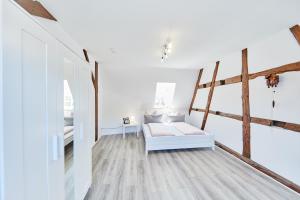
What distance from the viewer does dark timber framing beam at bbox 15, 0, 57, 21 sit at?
1706 mm

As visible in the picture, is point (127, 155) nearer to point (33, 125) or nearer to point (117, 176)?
point (117, 176)

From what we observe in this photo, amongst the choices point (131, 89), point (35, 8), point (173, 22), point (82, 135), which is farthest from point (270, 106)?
point (131, 89)

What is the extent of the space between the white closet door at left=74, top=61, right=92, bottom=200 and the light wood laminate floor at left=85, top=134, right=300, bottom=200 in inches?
13.1

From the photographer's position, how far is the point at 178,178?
261cm

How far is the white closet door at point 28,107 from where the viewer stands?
80 cm

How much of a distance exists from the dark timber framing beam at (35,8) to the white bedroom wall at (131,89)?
2.95 meters

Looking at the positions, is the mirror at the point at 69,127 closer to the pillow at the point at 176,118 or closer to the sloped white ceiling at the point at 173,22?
the sloped white ceiling at the point at 173,22

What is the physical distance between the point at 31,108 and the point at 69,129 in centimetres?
71

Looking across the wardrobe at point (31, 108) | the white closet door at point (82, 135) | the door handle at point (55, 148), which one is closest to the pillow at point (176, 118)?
the white closet door at point (82, 135)

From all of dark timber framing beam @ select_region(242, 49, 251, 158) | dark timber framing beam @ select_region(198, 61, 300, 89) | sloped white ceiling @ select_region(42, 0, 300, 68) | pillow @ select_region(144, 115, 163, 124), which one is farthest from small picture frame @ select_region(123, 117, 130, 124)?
dark timber framing beam @ select_region(242, 49, 251, 158)

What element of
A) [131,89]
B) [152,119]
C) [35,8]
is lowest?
[152,119]

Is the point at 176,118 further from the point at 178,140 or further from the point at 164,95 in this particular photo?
the point at 178,140

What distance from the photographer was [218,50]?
343 cm

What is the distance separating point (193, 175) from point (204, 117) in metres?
2.61
